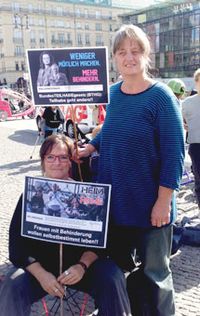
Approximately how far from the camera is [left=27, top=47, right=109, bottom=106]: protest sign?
2816 mm

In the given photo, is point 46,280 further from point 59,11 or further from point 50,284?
point 59,11

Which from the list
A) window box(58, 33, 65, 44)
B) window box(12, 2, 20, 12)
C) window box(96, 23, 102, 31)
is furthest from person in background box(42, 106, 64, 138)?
window box(96, 23, 102, 31)

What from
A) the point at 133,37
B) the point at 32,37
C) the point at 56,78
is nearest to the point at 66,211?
the point at 56,78

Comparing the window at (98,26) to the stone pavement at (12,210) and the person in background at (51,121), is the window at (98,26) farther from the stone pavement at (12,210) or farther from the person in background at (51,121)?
the person in background at (51,121)

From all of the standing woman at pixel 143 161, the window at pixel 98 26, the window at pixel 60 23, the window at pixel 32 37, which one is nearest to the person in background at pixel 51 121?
the standing woman at pixel 143 161

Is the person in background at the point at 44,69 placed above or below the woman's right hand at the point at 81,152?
above

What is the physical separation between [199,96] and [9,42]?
72.9 metres

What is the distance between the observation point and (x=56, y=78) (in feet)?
9.50

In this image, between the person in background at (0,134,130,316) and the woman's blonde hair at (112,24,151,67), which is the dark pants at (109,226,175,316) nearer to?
the person in background at (0,134,130,316)

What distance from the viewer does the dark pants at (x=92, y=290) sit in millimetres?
2377

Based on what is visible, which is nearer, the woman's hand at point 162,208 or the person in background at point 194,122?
the woman's hand at point 162,208

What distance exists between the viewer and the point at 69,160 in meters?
2.82

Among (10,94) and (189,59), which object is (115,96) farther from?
(189,59)

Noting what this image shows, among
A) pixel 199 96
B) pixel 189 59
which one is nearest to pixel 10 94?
pixel 199 96
